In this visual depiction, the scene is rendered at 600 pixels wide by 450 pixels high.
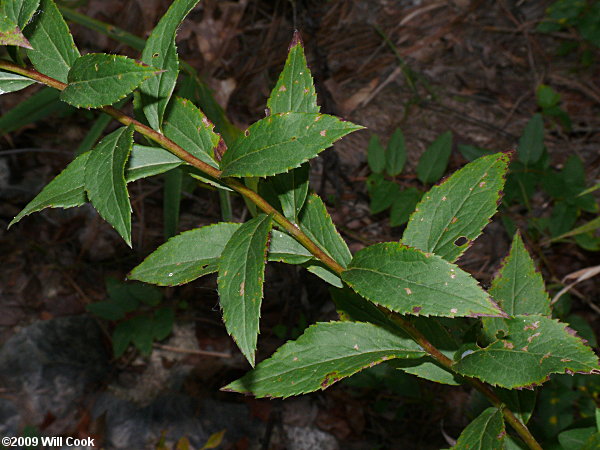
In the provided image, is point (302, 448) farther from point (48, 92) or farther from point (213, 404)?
point (48, 92)

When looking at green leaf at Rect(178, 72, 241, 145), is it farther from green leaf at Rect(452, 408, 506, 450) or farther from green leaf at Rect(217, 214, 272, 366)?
green leaf at Rect(452, 408, 506, 450)

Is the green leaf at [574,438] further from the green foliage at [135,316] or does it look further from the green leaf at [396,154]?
the green foliage at [135,316]

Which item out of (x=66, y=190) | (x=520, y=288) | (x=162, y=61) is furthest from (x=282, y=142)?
(x=520, y=288)

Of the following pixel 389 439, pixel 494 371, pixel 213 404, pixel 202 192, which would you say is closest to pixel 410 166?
pixel 202 192

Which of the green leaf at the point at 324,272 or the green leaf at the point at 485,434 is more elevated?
the green leaf at the point at 324,272

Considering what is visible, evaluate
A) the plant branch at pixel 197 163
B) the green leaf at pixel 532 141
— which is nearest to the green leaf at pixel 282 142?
the plant branch at pixel 197 163
